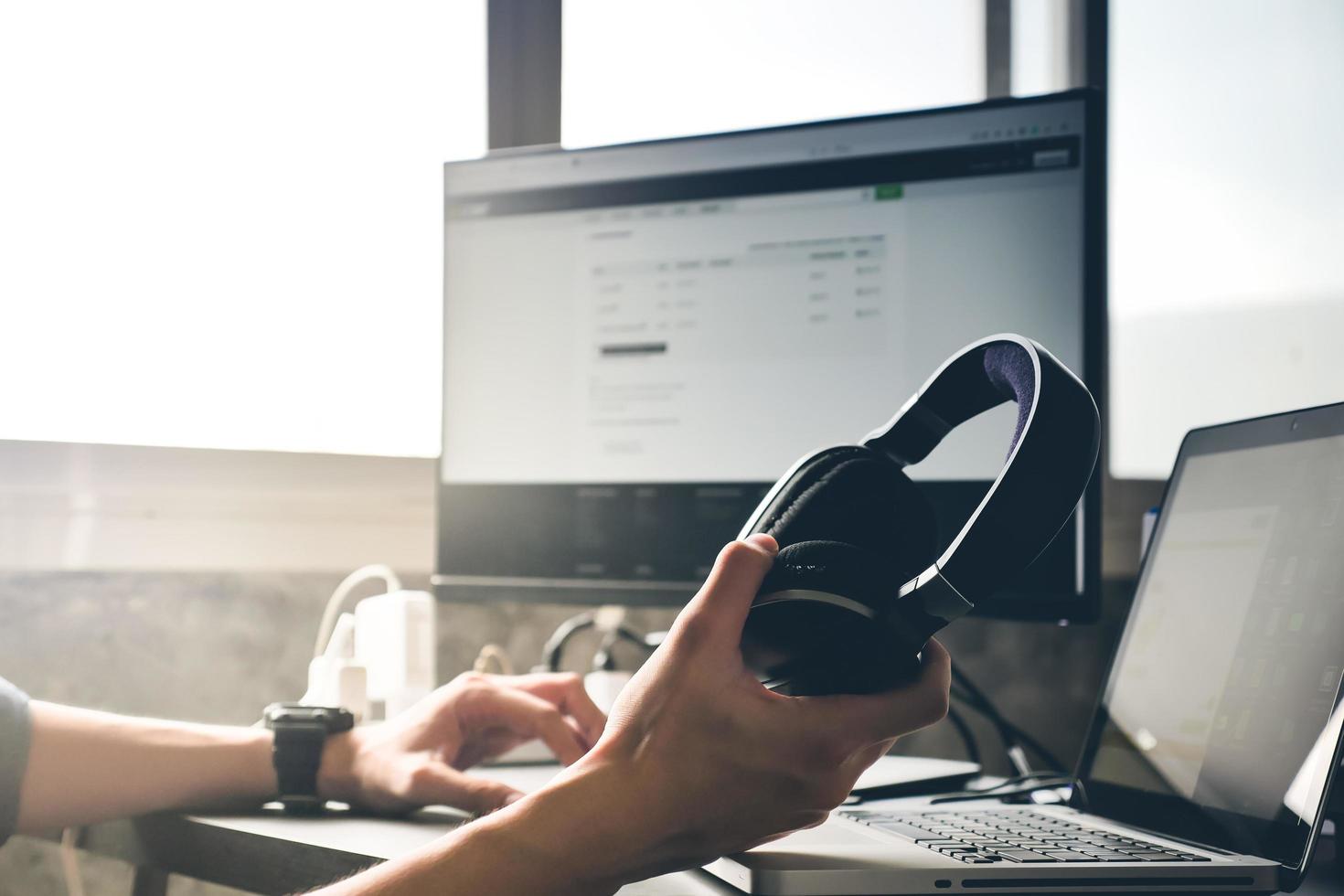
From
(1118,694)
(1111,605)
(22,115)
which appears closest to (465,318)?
(22,115)

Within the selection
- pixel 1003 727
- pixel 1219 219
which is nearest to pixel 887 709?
pixel 1003 727

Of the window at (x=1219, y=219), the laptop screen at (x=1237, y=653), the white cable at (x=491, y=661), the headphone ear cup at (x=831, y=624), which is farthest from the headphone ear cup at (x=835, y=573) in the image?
the window at (x=1219, y=219)

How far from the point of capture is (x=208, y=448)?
120 cm

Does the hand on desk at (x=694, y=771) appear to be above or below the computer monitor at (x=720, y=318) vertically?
below

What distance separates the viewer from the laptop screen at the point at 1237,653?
1.80ft

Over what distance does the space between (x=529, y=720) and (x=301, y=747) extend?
0.51 feet

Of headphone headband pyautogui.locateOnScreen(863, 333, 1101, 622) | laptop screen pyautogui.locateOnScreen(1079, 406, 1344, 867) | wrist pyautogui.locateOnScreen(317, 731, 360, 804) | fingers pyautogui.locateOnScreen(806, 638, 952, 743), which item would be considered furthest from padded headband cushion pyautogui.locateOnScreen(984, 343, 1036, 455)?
wrist pyautogui.locateOnScreen(317, 731, 360, 804)

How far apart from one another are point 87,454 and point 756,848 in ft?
2.96

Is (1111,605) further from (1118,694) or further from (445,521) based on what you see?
(445,521)

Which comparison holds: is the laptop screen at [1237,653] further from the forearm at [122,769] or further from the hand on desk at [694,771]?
the forearm at [122,769]

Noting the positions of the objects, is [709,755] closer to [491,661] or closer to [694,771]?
[694,771]

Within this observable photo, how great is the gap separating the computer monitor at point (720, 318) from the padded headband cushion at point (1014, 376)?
1.21 feet

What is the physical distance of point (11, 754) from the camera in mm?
706

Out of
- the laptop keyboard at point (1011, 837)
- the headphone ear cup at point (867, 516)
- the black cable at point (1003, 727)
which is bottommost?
the black cable at point (1003, 727)
